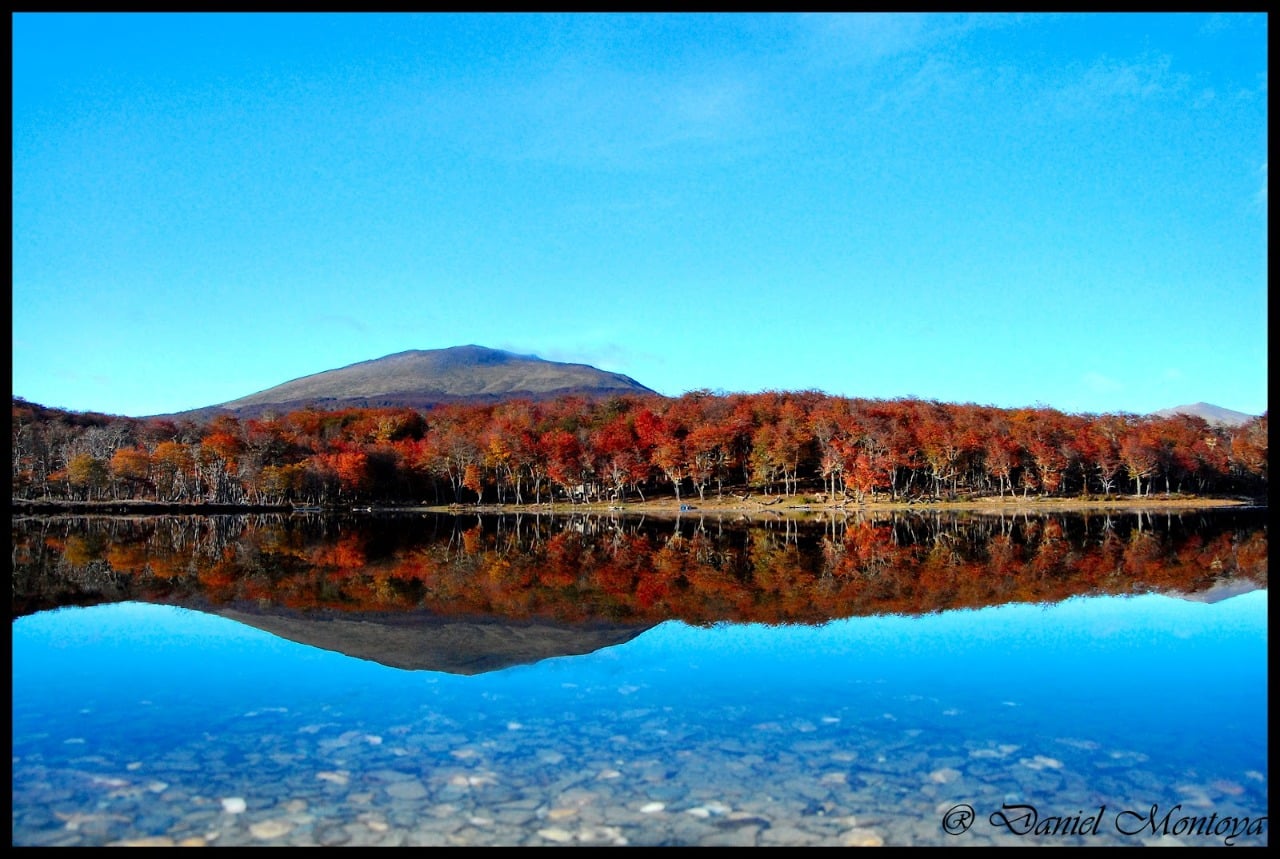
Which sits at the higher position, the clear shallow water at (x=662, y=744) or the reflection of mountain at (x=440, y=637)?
the reflection of mountain at (x=440, y=637)

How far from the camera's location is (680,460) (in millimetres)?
85938

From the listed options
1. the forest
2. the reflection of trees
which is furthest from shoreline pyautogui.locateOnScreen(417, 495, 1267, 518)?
the reflection of trees

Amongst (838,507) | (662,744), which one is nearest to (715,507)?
(838,507)

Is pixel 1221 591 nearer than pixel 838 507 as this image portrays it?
Yes

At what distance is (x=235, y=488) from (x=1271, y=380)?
9615cm

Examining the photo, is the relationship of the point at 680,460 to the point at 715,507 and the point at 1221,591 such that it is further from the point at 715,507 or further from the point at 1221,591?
the point at 1221,591

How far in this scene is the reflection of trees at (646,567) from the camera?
892 inches

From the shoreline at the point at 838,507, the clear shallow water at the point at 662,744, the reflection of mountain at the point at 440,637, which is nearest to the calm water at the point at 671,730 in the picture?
the clear shallow water at the point at 662,744

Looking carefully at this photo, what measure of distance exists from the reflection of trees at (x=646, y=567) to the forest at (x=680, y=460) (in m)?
29.0

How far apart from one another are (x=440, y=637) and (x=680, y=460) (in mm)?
68871

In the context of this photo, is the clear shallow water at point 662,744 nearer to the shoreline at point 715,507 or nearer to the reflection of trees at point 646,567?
the reflection of trees at point 646,567

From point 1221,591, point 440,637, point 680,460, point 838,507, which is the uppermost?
point 680,460
